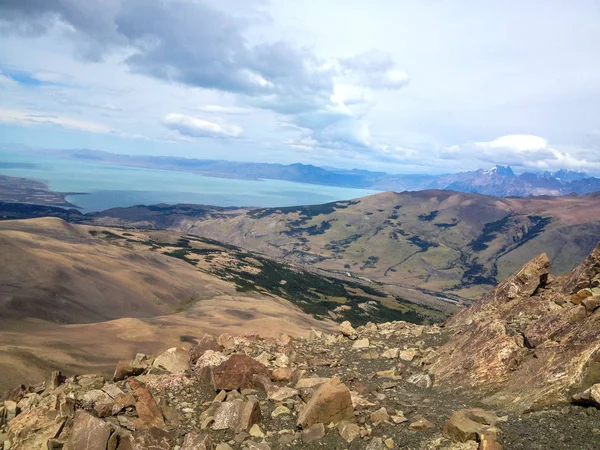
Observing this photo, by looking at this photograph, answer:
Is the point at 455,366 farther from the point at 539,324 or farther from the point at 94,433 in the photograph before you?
the point at 94,433

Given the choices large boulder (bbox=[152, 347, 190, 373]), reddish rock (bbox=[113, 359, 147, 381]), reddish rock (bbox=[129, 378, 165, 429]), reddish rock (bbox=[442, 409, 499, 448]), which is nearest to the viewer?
reddish rock (bbox=[442, 409, 499, 448])

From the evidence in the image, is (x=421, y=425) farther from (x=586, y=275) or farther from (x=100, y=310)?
(x=100, y=310)

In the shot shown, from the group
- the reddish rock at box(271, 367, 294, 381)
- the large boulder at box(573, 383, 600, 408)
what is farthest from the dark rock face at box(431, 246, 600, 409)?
the reddish rock at box(271, 367, 294, 381)

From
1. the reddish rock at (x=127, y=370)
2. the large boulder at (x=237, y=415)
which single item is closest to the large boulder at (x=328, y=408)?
the large boulder at (x=237, y=415)

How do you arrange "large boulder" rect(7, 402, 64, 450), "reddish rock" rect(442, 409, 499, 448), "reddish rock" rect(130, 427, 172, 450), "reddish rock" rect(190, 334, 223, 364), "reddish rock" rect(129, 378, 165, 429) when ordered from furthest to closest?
1. "reddish rock" rect(190, 334, 223, 364)
2. "reddish rock" rect(129, 378, 165, 429)
3. "large boulder" rect(7, 402, 64, 450)
4. "reddish rock" rect(130, 427, 172, 450)
5. "reddish rock" rect(442, 409, 499, 448)

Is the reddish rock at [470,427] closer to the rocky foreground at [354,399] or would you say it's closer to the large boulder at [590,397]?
the rocky foreground at [354,399]

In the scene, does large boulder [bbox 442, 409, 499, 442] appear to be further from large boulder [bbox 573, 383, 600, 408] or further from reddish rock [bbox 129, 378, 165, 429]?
reddish rock [bbox 129, 378, 165, 429]

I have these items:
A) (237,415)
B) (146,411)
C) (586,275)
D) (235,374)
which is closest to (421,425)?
(237,415)
